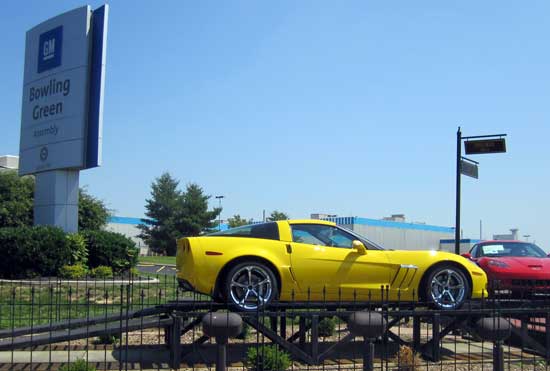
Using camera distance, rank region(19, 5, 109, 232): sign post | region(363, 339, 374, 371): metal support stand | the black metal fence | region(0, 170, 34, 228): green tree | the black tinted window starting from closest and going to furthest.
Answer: region(363, 339, 374, 371): metal support stand, the black metal fence, the black tinted window, region(19, 5, 109, 232): sign post, region(0, 170, 34, 228): green tree

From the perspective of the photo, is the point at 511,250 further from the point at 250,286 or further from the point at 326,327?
the point at 250,286

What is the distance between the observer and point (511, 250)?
41.3ft

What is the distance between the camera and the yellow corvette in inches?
311

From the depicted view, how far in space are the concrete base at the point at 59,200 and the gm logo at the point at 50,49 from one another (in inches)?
155

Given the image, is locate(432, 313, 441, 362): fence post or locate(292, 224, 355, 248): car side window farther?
locate(432, 313, 441, 362): fence post

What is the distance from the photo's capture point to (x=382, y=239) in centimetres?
6656

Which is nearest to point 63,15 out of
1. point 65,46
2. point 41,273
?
point 65,46

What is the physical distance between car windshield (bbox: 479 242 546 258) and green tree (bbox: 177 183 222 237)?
51291 millimetres

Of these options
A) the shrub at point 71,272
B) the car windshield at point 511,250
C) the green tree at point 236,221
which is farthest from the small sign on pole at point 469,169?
the green tree at point 236,221

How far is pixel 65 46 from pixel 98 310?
39.1 ft

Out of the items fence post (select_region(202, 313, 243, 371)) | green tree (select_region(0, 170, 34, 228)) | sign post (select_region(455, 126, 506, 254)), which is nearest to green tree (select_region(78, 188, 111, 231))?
green tree (select_region(0, 170, 34, 228))

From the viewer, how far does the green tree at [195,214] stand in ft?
205

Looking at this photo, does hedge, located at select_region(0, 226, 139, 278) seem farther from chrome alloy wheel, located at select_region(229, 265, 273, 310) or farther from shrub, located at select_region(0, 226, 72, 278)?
chrome alloy wheel, located at select_region(229, 265, 273, 310)

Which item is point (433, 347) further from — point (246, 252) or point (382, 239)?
point (382, 239)
